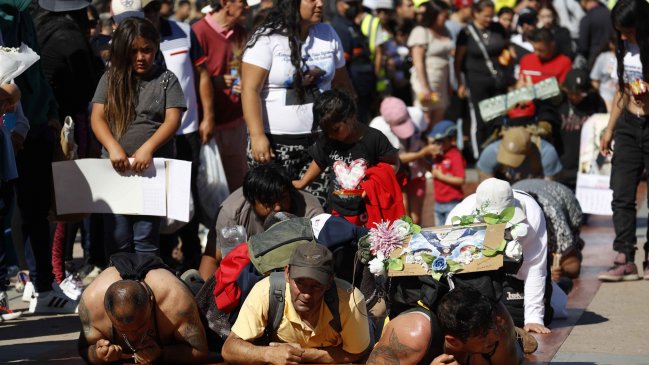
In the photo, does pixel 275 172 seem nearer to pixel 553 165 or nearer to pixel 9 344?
pixel 9 344

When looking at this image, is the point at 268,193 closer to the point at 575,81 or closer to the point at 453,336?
the point at 453,336

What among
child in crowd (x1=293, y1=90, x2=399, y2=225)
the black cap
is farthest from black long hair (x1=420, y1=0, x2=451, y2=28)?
child in crowd (x1=293, y1=90, x2=399, y2=225)

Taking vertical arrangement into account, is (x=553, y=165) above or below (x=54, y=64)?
below

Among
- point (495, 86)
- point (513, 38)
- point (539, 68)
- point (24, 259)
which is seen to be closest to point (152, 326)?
point (24, 259)

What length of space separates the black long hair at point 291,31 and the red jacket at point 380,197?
2.20 feet

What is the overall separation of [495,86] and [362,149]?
233 inches

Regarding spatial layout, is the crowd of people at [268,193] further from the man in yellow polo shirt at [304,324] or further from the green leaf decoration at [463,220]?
the green leaf decoration at [463,220]

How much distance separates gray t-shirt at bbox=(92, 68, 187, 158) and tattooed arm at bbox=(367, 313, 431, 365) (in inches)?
86.5

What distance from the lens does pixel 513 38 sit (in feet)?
46.0

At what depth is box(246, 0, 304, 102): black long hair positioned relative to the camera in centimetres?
743

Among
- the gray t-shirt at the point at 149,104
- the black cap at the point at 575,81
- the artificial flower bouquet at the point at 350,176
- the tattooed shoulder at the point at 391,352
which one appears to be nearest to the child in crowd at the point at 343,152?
the artificial flower bouquet at the point at 350,176

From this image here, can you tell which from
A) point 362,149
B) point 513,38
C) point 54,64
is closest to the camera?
point 362,149

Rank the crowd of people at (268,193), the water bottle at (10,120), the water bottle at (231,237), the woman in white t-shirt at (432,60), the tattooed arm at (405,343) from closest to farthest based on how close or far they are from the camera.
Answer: the tattooed arm at (405,343) → the crowd of people at (268,193) → the water bottle at (231,237) → the water bottle at (10,120) → the woman in white t-shirt at (432,60)

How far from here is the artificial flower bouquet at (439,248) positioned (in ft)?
19.1
